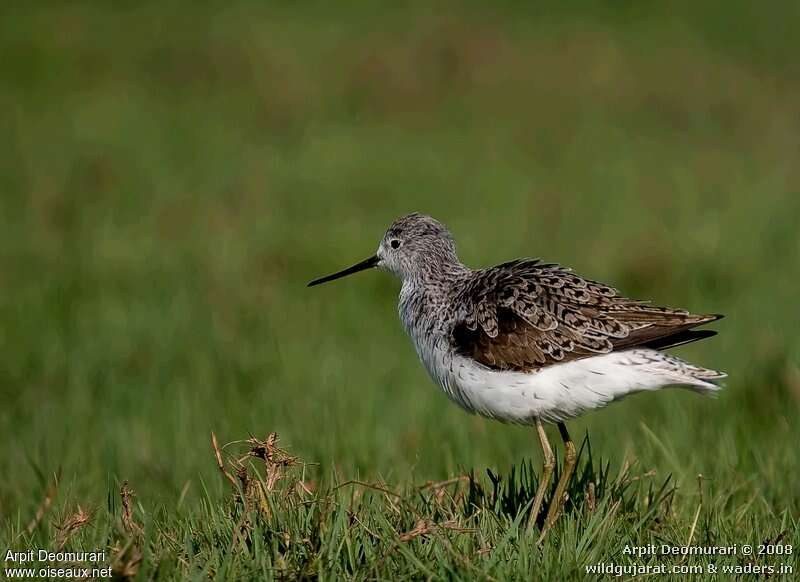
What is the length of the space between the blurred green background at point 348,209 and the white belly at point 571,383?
1.10 meters

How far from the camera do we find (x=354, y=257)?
1221 centimetres

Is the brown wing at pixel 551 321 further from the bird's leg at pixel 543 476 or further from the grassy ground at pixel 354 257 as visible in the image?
the grassy ground at pixel 354 257

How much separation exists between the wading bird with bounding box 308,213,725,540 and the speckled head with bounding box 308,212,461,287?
669mm

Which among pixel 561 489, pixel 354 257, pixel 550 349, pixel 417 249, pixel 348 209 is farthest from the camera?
pixel 348 209

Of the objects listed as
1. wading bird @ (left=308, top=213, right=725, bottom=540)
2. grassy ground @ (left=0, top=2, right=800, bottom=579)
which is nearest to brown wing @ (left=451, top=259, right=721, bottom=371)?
wading bird @ (left=308, top=213, right=725, bottom=540)

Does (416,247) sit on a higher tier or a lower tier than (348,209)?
lower

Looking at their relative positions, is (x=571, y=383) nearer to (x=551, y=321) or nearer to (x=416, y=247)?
(x=551, y=321)

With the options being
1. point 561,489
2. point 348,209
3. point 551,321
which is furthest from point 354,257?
point 561,489

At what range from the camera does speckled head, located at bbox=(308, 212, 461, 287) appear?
690cm

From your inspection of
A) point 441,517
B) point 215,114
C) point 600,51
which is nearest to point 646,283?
point 441,517

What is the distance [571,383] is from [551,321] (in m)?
0.35

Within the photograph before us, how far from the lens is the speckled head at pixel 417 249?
6.90 metres

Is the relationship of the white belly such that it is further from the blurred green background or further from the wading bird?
the blurred green background

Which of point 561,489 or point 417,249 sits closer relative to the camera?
point 561,489
